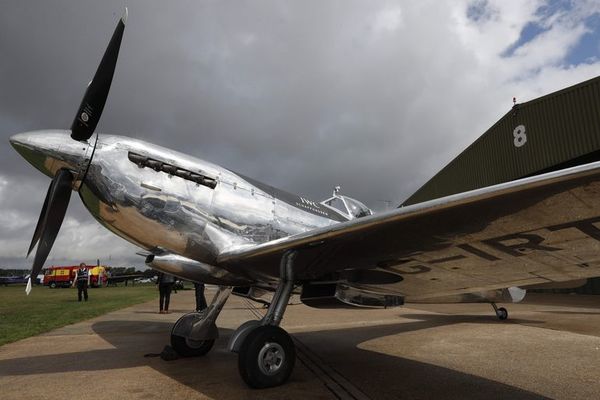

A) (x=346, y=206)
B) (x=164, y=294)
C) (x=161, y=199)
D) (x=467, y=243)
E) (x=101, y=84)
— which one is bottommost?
(x=164, y=294)

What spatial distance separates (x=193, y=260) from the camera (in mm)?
4402

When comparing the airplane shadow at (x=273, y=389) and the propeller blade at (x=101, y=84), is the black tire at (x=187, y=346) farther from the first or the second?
the propeller blade at (x=101, y=84)

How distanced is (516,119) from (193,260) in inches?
562

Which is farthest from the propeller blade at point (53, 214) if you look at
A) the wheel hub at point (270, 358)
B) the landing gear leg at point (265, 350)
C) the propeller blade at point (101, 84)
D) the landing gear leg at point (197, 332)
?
the wheel hub at point (270, 358)

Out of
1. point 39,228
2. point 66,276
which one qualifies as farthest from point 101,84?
point 66,276

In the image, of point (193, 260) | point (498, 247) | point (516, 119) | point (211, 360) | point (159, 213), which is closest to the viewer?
point (498, 247)

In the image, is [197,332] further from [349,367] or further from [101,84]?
[101,84]

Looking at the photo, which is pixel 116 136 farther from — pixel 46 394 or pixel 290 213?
pixel 46 394

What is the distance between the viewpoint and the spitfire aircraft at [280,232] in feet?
8.28

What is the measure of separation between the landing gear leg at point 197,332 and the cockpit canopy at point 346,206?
6.72 ft

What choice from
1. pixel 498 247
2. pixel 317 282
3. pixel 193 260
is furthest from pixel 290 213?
pixel 498 247

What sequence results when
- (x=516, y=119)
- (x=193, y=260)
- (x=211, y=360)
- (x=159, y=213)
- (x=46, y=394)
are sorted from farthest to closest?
(x=516, y=119)
(x=211, y=360)
(x=193, y=260)
(x=159, y=213)
(x=46, y=394)

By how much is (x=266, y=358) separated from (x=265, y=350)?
85mm

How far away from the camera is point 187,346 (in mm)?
5090
